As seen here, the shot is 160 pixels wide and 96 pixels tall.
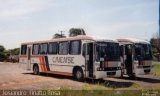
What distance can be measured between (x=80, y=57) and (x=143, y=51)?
15.6 feet

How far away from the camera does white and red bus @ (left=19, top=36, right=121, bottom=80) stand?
60.2ft

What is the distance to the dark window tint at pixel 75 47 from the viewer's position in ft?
65.1

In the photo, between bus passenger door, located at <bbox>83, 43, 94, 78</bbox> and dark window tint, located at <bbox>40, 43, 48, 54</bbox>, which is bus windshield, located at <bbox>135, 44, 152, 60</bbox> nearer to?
bus passenger door, located at <bbox>83, 43, 94, 78</bbox>

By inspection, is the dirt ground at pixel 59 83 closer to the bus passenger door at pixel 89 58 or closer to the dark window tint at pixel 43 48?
the bus passenger door at pixel 89 58

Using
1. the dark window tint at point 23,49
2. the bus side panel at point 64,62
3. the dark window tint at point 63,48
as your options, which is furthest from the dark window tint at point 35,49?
the dark window tint at point 63,48

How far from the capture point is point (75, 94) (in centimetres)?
1249

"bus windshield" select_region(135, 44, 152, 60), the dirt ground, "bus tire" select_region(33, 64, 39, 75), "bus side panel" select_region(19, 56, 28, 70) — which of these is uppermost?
"bus windshield" select_region(135, 44, 152, 60)

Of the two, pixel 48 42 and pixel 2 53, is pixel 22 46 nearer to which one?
pixel 48 42

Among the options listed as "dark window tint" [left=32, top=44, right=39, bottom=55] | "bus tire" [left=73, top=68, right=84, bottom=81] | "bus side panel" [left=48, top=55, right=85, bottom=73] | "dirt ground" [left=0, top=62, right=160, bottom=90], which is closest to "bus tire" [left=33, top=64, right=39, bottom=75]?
"dark window tint" [left=32, top=44, right=39, bottom=55]

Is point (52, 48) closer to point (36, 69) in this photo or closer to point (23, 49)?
point (36, 69)

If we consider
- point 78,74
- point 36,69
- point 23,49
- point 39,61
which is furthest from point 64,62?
point 23,49

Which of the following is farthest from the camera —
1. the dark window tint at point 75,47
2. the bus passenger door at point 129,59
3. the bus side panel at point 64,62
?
the bus passenger door at point 129,59

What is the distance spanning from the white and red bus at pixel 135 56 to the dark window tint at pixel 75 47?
3656 millimetres

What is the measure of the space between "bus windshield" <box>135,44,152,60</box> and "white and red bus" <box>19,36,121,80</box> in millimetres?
2221
